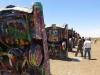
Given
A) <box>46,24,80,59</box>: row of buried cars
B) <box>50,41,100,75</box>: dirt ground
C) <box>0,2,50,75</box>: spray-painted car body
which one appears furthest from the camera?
<box>46,24,80,59</box>: row of buried cars

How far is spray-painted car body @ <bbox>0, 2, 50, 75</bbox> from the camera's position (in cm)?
447

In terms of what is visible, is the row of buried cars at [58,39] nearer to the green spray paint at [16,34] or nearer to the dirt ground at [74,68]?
the dirt ground at [74,68]

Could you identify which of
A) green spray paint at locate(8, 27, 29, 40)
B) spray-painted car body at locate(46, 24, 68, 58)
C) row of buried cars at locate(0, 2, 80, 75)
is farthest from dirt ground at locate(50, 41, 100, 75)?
green spray paint at locate(8, 27, 29, 40)

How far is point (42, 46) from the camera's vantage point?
15.5 feet

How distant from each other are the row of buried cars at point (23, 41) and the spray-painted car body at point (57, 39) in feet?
25.5

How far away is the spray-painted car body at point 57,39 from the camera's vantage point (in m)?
12.8

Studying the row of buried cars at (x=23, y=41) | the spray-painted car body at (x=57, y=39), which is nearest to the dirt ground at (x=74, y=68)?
the spray-painted car body at (x=57, y=39)

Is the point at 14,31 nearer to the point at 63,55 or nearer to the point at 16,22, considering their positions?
the point at 16,22

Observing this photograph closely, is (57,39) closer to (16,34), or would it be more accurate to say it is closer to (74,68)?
(74,68)

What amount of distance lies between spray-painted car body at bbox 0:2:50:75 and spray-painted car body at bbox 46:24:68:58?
776 centimetres

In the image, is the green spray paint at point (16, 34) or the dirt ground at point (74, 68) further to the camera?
the dirt ground at point (74, 68)

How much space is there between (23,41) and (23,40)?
0.03 meters

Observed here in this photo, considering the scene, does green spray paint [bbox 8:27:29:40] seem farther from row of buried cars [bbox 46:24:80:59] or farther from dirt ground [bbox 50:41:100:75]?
row of buried cars [bbox 46:24:80:59]

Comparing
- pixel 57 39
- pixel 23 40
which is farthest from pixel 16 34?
pixel 57 39
